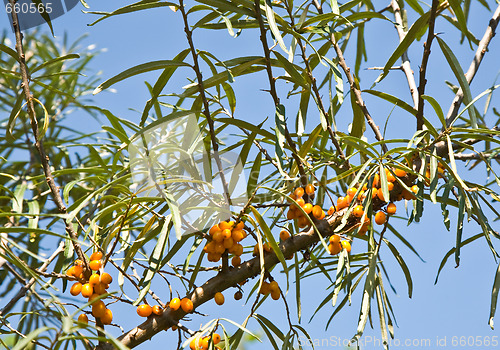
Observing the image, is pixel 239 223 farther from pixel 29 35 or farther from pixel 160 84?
pixel 29 35

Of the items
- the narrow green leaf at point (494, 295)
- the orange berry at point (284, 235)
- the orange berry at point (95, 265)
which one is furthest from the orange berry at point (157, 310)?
the narrow green leaf at point (494, 295)

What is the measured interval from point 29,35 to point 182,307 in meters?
1.40

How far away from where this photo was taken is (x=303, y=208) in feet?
2.66

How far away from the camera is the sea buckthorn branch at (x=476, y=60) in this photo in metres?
0.94

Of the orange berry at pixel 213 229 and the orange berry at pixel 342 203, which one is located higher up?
the orange berry at pixel 342 203

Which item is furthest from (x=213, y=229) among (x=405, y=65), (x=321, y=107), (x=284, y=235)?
(x=405, y=65)

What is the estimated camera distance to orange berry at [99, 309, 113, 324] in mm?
764

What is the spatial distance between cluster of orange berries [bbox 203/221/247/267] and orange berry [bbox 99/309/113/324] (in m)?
0.16

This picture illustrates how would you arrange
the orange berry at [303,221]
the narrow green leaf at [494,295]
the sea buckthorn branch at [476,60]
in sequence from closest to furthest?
the narrow green leaf at [494,295] < the orange berry at [303,221] < the sea buckthorn branch at [476,60]

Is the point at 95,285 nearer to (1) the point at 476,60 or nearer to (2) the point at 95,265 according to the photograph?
(2) the point at 95,265

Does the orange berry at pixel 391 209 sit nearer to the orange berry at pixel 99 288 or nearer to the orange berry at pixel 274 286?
the orange berry at pixel 274 286

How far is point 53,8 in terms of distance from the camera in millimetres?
931

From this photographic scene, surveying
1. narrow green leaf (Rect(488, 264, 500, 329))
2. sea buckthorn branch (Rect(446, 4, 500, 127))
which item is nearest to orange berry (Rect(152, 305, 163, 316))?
narrow green leaf (Rect(488, 264, 500, 329))

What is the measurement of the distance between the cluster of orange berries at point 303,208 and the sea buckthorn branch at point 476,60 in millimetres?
271
